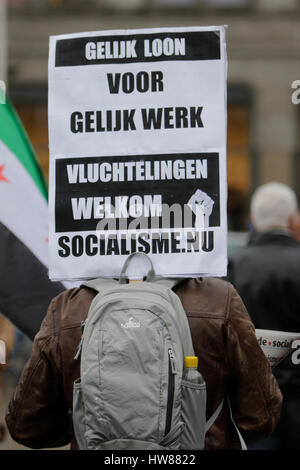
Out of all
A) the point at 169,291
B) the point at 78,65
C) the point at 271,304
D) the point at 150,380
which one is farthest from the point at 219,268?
the point at 271,304

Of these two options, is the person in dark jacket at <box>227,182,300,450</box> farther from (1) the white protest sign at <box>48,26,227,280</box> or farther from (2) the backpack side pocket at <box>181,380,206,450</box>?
(2) the backpack side pocket at <box>181,380,206,450</box>

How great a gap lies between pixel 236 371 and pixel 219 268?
406 mm

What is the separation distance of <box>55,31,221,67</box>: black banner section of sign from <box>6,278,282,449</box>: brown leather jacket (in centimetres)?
85

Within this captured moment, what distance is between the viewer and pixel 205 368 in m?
2.70

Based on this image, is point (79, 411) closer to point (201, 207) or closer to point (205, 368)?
point (205, 368)

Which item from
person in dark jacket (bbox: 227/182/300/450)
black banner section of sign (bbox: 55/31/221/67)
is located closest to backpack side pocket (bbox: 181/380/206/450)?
black banner section of sign (bbox: 55/31/221/67)

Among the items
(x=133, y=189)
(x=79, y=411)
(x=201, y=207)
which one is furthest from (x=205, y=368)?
(x=133, y=189)

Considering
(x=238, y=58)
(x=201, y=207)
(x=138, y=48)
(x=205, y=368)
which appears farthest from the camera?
(x=238, y=58)

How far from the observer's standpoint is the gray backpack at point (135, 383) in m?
2.45

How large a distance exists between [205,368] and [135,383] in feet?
1.08

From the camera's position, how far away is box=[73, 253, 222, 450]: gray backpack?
2.45 m

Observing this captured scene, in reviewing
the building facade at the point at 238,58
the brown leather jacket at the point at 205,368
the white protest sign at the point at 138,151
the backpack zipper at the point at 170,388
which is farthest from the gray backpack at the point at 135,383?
the building facade at the point at 238,58

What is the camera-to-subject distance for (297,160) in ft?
51.9
